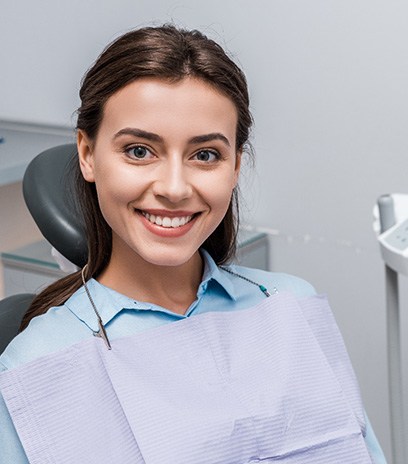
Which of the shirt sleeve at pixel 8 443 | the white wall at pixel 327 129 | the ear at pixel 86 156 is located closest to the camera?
the shirt sleeve at pixel 8 443

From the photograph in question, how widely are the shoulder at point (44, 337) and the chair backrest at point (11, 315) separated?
0.16 meters

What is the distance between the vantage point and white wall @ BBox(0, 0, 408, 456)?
1.98 metres

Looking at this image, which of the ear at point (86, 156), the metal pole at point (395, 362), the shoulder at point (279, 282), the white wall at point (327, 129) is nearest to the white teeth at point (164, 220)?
the ear at point (86, 156)

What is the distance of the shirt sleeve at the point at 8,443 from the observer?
103cm

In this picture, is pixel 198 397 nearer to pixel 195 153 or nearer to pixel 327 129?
pixel 195 153

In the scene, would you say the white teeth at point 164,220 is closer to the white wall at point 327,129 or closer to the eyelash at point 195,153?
the eyelash at point 195,153

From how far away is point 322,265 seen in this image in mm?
2152

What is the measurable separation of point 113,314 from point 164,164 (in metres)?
0.20

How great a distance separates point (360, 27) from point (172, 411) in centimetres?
116

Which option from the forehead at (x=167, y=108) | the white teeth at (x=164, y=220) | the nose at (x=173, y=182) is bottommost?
the white teeth at (x=164, y=220)

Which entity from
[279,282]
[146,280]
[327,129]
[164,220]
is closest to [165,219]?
[164,220]

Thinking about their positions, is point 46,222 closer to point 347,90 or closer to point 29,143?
point 347,90

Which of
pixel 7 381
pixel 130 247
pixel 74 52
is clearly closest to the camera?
pixel 7 381

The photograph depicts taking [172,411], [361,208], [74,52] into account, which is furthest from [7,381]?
[74,52]
